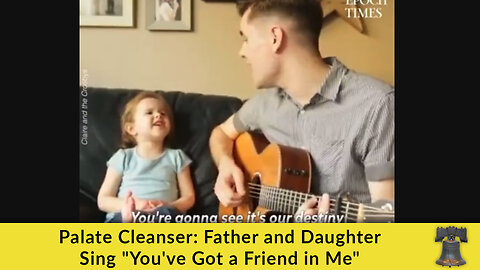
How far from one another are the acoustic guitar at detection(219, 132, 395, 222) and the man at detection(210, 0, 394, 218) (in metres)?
0.02

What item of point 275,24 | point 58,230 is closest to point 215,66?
point 275,24

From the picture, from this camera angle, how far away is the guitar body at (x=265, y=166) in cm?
134

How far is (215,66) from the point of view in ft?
4.50

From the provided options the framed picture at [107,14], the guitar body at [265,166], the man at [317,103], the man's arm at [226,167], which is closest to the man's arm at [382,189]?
the man at [317,103]

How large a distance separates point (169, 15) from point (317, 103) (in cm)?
38

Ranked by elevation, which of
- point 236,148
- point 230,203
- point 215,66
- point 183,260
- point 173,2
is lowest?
point 183,260

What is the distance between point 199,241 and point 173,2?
535 mm

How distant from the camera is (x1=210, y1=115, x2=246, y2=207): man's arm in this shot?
4.51 ft

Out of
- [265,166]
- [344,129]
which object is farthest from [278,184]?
[344,129]

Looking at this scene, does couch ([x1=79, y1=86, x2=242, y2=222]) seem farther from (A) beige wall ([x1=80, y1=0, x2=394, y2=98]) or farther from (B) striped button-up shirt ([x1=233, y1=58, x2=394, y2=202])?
(B) striped button-up shirt ([x1=233, y1=58, x2=394, y2=202])

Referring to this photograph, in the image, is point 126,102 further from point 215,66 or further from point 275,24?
point 275,24

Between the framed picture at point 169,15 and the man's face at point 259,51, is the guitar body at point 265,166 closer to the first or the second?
the man's face at point 259,51

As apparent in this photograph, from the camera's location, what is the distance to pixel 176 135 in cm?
139

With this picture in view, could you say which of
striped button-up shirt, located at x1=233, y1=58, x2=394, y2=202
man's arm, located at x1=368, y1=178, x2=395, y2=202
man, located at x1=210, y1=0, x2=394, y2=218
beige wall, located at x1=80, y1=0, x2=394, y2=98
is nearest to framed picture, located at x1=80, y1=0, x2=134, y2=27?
beige wall, located at x1=80, y1=0, x2=394, y2=98
